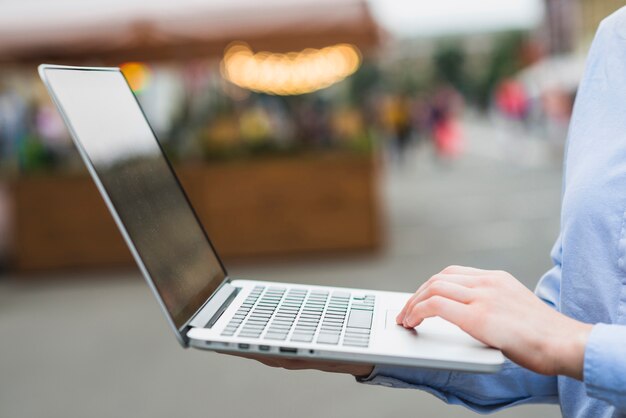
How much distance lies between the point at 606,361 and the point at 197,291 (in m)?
0.72

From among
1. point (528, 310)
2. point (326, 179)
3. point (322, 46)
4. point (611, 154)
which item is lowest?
point (326, 179)

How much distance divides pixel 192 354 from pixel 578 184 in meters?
4.16

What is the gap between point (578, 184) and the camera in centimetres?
117

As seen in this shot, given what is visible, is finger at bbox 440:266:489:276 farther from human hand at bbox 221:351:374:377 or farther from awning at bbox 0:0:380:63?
awning at bbox 0:0:380:63

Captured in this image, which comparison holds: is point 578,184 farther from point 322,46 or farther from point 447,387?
point 322,46

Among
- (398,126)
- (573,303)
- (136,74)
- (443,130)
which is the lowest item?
(443,130)

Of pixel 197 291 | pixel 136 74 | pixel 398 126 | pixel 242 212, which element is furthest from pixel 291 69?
pixel 197 291

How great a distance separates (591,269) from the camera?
3.75 feet

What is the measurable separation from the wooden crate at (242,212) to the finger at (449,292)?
23.6ft

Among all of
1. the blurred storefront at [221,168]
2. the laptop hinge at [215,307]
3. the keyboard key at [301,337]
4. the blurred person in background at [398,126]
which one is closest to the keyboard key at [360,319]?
the keyboard key at [301,337]

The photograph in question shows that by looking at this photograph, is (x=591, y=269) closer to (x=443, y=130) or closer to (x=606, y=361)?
(x=606, y=361)

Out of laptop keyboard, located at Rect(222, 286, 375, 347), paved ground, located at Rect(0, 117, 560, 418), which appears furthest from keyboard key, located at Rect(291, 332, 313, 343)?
paved ground, located at Rect(0, 117, 560, 418)

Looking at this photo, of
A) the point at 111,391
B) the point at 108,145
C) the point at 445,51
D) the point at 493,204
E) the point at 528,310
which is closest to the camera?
the point at 528,310

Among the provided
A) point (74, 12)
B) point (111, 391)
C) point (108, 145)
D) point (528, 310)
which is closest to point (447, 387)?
point (528, 310)
